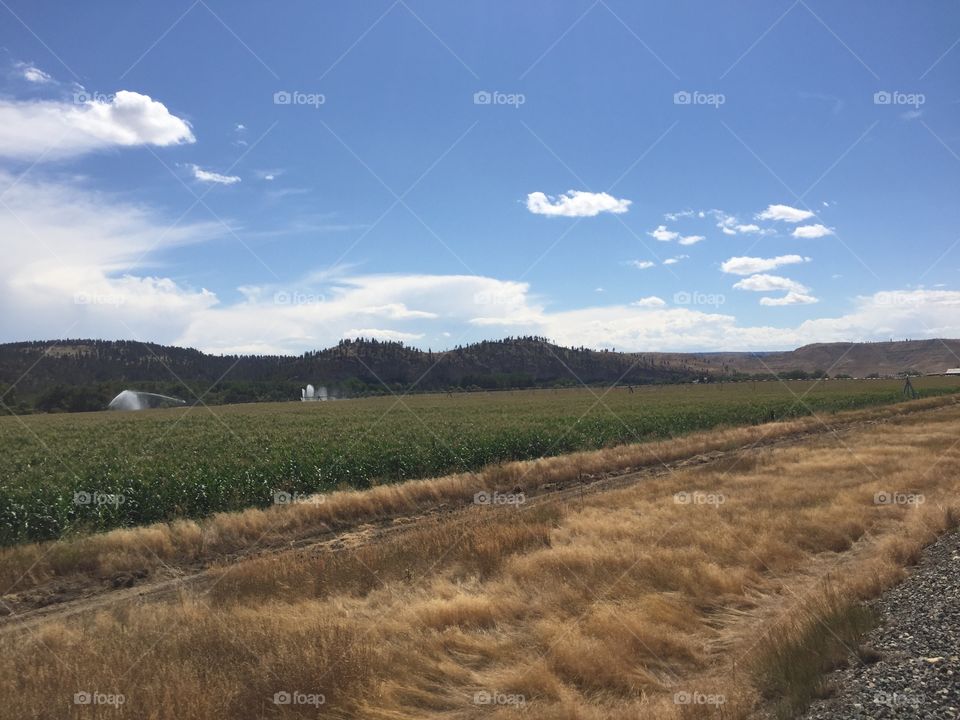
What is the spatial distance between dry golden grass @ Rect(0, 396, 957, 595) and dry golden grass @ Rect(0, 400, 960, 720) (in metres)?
2.61

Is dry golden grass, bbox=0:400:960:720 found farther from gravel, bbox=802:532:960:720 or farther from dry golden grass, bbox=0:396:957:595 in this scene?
dry golden grass, bbox=0:396:957:595

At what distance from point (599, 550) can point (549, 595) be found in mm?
2257

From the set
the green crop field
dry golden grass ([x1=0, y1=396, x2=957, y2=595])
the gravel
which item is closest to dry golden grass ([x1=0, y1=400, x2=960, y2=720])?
the gravel

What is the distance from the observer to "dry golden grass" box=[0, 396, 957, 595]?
1193 centimetres

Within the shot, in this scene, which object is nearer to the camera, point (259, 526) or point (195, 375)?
point (259, 526)

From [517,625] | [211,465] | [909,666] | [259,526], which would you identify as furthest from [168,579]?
[909,666]

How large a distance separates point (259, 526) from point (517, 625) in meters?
8.85

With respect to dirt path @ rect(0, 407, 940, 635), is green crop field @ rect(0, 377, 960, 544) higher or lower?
higher

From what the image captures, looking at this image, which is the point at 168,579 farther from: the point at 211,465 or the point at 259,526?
the point at 211,465

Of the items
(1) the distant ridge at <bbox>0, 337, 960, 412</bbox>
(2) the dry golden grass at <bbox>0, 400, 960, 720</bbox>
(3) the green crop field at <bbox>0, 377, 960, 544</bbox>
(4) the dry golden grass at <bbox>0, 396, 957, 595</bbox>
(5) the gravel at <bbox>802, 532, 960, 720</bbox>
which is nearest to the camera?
(5) the gravel at <bbox>802, 532, 960, 720</bbox>

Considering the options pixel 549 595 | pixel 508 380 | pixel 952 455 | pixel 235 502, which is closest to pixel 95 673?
pixel 549 595

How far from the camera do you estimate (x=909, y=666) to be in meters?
5.93

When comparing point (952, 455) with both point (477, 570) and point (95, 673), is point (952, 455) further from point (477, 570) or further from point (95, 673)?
point (95, 673)

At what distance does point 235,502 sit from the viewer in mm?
17359
